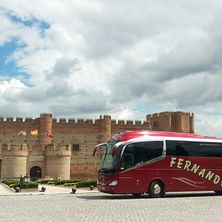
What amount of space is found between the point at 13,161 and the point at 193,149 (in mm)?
34658

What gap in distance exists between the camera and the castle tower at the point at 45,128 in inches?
2370

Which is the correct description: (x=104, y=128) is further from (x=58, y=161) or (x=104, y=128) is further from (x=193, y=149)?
(x=193, y=149)

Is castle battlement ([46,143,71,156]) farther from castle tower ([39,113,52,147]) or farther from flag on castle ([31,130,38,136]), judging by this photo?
flag on castle ([31,130,38,136])

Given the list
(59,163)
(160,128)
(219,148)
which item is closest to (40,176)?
(59,163)

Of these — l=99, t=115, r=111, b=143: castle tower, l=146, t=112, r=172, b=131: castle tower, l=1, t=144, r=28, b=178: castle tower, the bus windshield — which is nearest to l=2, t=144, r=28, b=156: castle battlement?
l=1, t=144, r=28, b=178: castle tower

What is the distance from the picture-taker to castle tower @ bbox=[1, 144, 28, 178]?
50938 mm

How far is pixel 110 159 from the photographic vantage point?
1905 cm

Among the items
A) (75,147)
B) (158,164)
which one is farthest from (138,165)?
(75,147)

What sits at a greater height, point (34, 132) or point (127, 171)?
point (34, 132)

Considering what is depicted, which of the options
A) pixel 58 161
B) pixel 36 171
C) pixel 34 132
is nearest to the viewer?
pixel 58 161

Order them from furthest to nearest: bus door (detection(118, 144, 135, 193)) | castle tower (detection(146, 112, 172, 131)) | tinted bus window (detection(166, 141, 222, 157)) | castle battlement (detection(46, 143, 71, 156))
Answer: castle tower (detection(146, 112, 172, 131)) < castle battlement (detection(46, 143, 71, 156)) < tinted bus window (detection(166, 141, 222, 157)) < bus door (detection(118, 144, 135, 193))

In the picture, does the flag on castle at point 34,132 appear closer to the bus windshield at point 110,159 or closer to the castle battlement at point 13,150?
the castle battlement at point 13,150

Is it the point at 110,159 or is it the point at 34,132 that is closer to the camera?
the point at 110,159

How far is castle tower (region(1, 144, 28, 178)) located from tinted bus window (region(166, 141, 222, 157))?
3387cm
